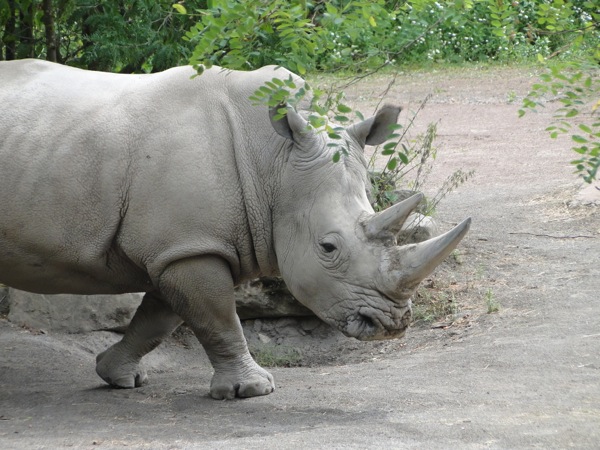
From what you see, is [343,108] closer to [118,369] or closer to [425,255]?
[425,255]

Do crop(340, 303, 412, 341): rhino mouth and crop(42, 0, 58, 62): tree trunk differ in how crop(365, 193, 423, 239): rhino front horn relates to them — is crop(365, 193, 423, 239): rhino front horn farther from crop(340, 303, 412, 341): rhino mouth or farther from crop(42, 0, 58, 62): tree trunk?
crop(42, 0, 58, 62): tree trunk

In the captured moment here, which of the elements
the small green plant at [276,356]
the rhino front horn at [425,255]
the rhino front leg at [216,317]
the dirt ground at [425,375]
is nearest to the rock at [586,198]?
the dirt ground at [425,375]

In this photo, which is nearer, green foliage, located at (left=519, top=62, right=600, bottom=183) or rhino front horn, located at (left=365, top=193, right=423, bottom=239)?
green foliage, located at (left=519, top=62, right=600, bottom=183)

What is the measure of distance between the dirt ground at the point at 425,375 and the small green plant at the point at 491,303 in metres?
0.04

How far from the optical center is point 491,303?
7824mm

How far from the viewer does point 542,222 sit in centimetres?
973

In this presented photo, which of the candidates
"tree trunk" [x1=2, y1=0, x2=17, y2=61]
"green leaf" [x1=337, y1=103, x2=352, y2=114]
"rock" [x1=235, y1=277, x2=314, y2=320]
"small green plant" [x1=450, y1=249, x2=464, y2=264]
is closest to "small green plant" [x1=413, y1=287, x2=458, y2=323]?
"small green plant" [x1=450, y1=249, x2=464, y2=264]

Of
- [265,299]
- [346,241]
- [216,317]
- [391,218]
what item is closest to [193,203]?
[216,317]

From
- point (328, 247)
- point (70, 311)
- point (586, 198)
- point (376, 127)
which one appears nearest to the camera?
point (328, 247)

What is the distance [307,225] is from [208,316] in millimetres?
773

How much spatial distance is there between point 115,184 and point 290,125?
3.36 ft

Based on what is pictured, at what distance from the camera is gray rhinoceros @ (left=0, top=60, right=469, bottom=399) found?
225 inches

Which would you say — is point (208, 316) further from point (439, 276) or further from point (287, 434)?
point (439, 276)

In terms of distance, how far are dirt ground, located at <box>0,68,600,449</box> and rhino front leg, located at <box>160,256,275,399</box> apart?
0.11 meters
